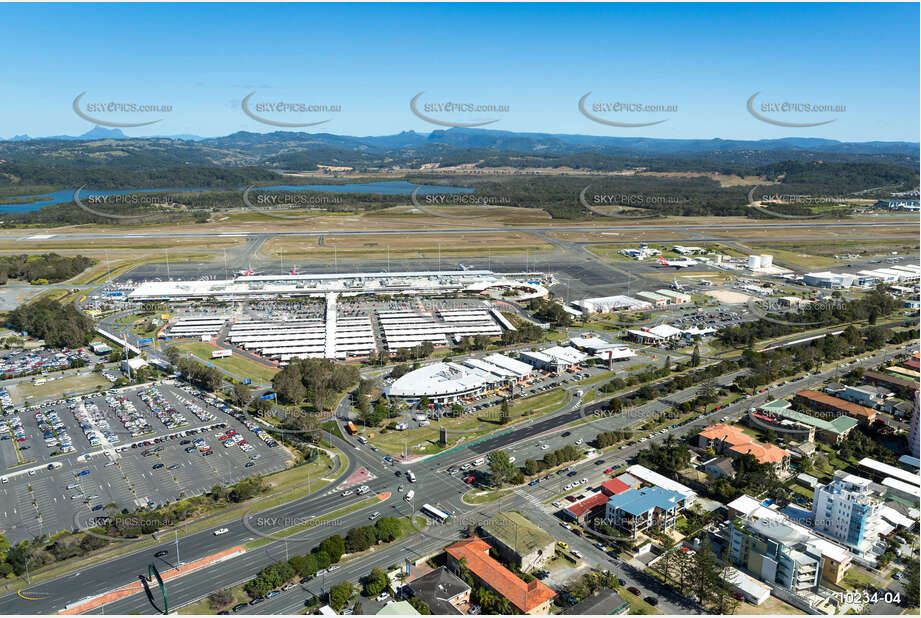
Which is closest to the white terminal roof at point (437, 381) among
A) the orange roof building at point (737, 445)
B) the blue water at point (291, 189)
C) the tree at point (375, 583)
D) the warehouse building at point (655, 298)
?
the orange roof building at point (737, 445)

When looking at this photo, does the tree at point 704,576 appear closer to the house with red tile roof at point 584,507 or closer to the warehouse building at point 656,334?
the house with red tile roof at point 584,507

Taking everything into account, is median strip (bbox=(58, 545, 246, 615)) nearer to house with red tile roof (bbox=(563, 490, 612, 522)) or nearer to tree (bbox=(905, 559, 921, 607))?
house with red tile roof (bbox=(563, 490, 612, 522))

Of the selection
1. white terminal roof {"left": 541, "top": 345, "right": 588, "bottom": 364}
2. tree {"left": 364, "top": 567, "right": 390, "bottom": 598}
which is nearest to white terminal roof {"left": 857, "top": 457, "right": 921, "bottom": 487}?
white terminal roof {"left": 541, "top": 345, "right": 588, "bottom": 364}

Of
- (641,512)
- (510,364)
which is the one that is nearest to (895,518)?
(641,512)

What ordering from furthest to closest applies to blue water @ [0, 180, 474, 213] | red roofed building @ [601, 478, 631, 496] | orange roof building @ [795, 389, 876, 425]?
blue water @ [0, 180, 474, 213], orange roof building @ [795, 389, 876, 425], red roofed building @ [601, 478, 631, 496]

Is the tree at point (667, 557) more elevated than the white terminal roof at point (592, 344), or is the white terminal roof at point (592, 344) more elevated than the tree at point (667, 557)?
the white terminal roof at point (592, 344)

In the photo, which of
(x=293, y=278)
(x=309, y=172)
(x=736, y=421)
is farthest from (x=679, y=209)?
(x=309, y=172)
